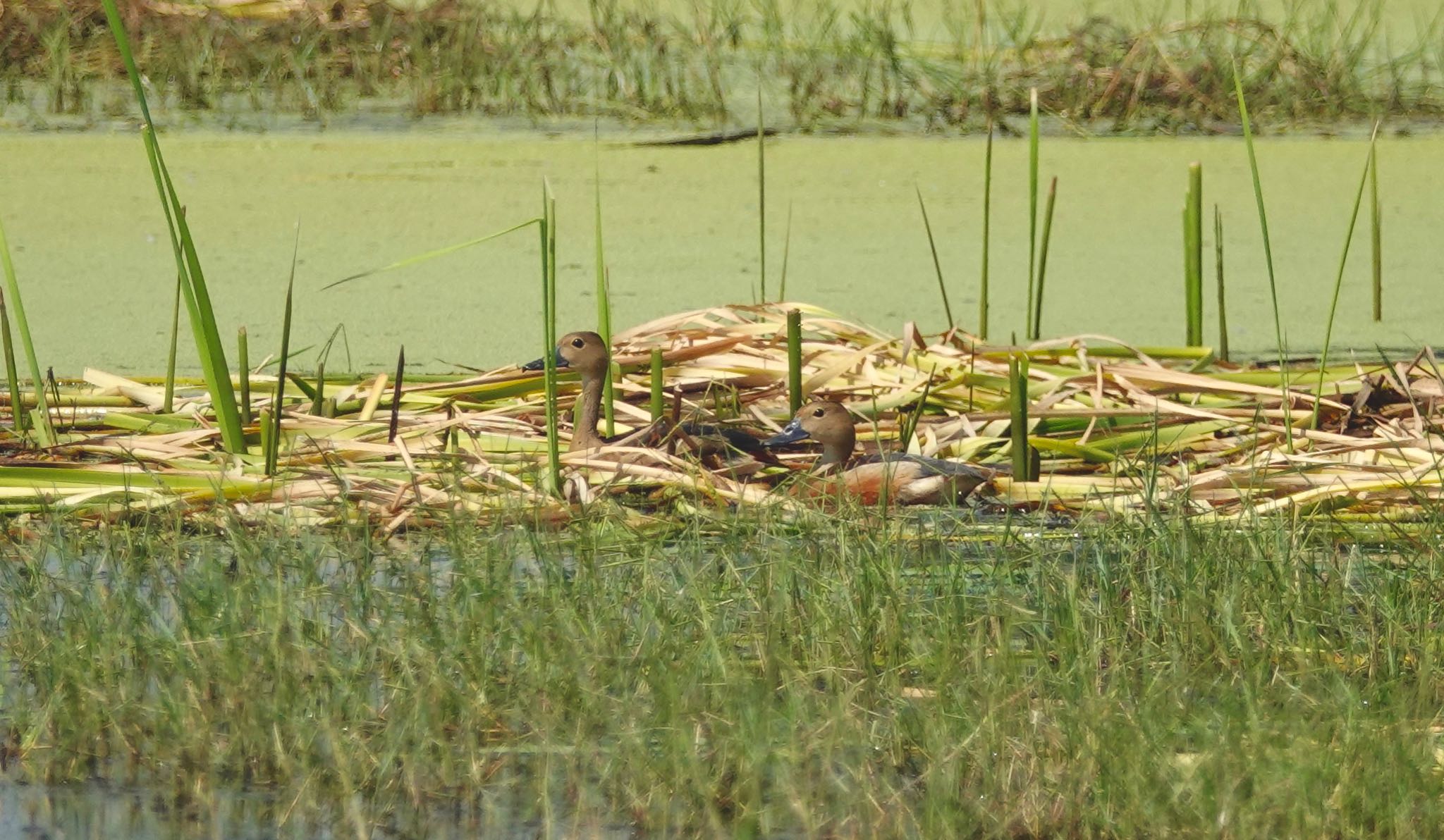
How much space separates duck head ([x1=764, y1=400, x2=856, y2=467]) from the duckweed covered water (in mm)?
766

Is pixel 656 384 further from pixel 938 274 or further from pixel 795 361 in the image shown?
pixel 938 274

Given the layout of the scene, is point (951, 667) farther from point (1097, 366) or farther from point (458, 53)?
point (458, 53)

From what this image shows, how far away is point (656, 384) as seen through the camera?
2.42 meters

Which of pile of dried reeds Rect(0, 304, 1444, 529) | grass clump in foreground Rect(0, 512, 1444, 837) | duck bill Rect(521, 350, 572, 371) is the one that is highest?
duck bill Rect(521, 350, 572, 371)

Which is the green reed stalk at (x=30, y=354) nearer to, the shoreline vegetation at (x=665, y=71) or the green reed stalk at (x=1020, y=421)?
the green reed stalk at (x=1020, y=421)

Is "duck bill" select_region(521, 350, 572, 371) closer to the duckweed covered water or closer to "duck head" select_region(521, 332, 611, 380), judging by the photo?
"duck head" select_region(521, 332, 611, 380)

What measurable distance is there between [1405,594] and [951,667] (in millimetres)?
460

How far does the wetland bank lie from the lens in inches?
56.1

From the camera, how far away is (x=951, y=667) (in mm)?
1573

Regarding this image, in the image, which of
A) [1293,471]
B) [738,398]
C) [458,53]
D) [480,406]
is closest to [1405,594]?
[1293,471]

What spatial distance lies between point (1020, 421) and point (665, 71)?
110 inches

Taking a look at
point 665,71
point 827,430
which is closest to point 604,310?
point 827,430

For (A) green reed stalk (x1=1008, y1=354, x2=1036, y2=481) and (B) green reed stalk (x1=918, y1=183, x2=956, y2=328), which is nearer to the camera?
(A) green reed stalk (x1=1008, y1=354, x2=1036, y2=481)

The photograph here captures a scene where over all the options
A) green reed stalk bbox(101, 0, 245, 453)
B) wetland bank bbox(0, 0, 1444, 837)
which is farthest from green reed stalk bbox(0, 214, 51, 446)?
green reed stalk bbox(101, 0, 245, 453)
